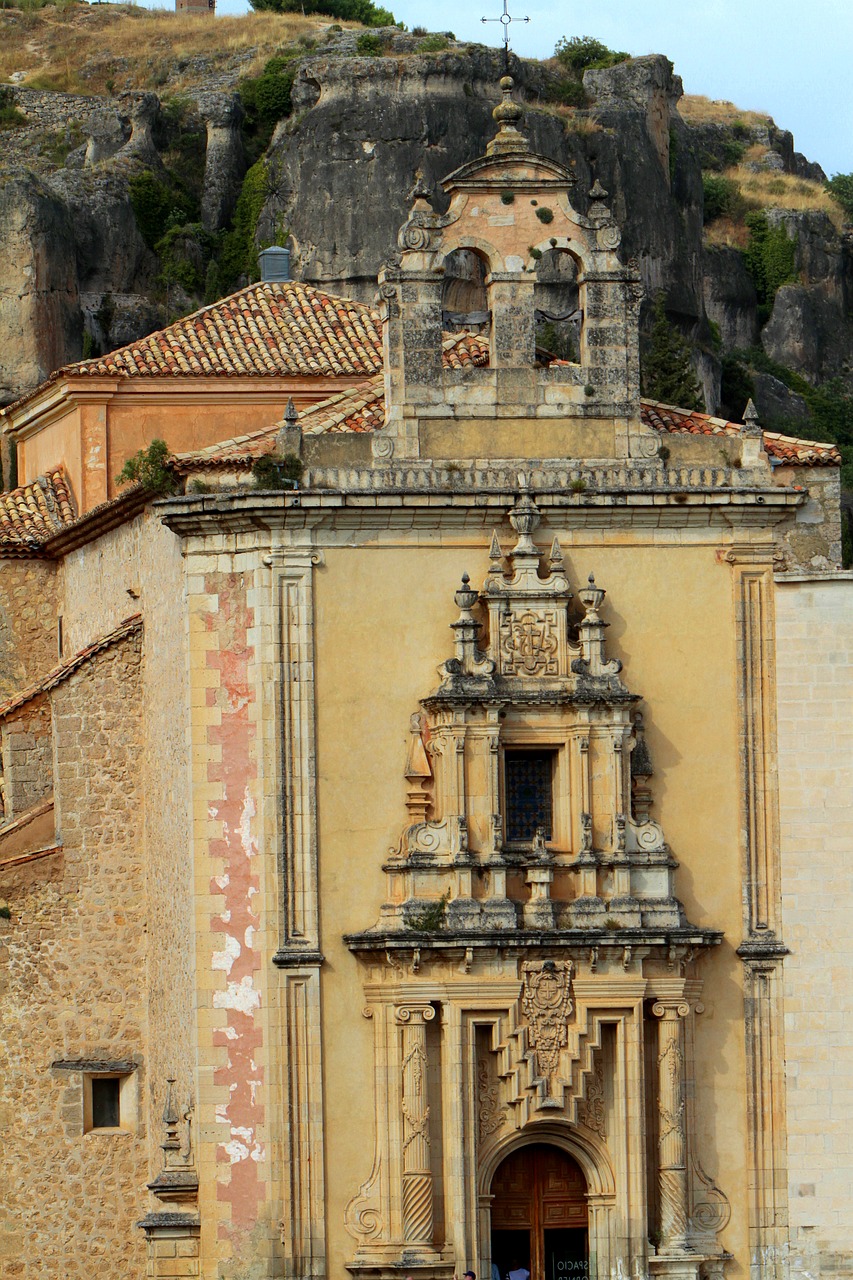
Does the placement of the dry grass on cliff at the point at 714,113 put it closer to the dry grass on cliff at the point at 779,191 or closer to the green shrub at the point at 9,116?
the dry grass on cliff at the point at 779,191

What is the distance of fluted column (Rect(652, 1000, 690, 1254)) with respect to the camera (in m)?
30.2

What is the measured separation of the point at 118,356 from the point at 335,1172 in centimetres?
1298

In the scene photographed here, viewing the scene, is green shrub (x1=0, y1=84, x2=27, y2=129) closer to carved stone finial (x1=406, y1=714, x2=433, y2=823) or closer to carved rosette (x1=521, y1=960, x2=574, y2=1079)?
carved stone finial (x1=406, y1=714, x2=433, y2=823)

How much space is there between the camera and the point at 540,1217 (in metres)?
30.6

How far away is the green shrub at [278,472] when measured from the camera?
30.7 m

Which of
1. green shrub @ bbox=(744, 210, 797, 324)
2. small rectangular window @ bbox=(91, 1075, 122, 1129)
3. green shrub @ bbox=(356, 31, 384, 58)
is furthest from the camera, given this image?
green shrub @ bbox=(744, 210, 797, 324)

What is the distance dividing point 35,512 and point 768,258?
173ft

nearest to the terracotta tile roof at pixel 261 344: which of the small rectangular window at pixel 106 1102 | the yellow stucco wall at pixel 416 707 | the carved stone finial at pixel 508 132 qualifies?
the carved stone finial at pixel 508 132

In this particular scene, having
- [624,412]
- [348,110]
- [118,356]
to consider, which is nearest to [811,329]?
[348,110]

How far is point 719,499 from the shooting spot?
3125cm

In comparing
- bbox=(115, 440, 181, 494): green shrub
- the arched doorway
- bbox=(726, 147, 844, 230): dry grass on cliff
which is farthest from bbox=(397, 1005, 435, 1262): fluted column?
bbox=(726, 147, 844, 230): dry grass on cliff

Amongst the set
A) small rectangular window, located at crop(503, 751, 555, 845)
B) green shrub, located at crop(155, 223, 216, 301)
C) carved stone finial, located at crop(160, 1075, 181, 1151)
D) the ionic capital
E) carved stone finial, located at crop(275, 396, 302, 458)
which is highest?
green shrub, located at crop(155, 223, 216, 301)

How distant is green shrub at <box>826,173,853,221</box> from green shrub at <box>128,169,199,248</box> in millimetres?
28583

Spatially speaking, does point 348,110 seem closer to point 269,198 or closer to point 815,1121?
point 269,198
